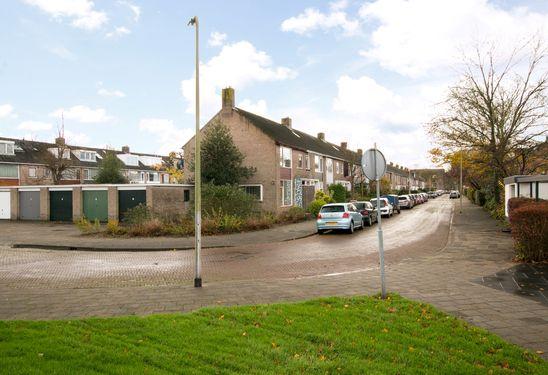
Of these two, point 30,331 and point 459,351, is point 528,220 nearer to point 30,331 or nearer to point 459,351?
point 459,351

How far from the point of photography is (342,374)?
13.1 feet

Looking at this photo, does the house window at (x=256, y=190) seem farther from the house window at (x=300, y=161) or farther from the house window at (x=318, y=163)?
the house window at (x=318, y=163)

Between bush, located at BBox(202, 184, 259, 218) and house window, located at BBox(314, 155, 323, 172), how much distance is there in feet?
58.6

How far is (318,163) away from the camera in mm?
41000

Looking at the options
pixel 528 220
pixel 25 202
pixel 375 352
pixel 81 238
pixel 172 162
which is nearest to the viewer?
pixel 375 352

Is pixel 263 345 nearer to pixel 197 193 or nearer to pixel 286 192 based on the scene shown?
pixel 197 193

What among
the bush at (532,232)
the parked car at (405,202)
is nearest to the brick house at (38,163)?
the parked car at (405,202)

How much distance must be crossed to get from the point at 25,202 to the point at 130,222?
48.5ft

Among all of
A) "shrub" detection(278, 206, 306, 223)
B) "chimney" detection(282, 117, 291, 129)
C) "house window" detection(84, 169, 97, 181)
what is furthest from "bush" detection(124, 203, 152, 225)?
"house window" detection(84, 169, 97, 181)

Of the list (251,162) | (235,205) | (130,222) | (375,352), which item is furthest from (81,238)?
(375,352)

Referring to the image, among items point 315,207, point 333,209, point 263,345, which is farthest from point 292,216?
point 263,345

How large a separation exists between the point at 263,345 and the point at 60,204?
95.0ft

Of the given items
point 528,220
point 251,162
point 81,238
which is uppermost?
point 251,162

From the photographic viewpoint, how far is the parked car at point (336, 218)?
2030 cm
